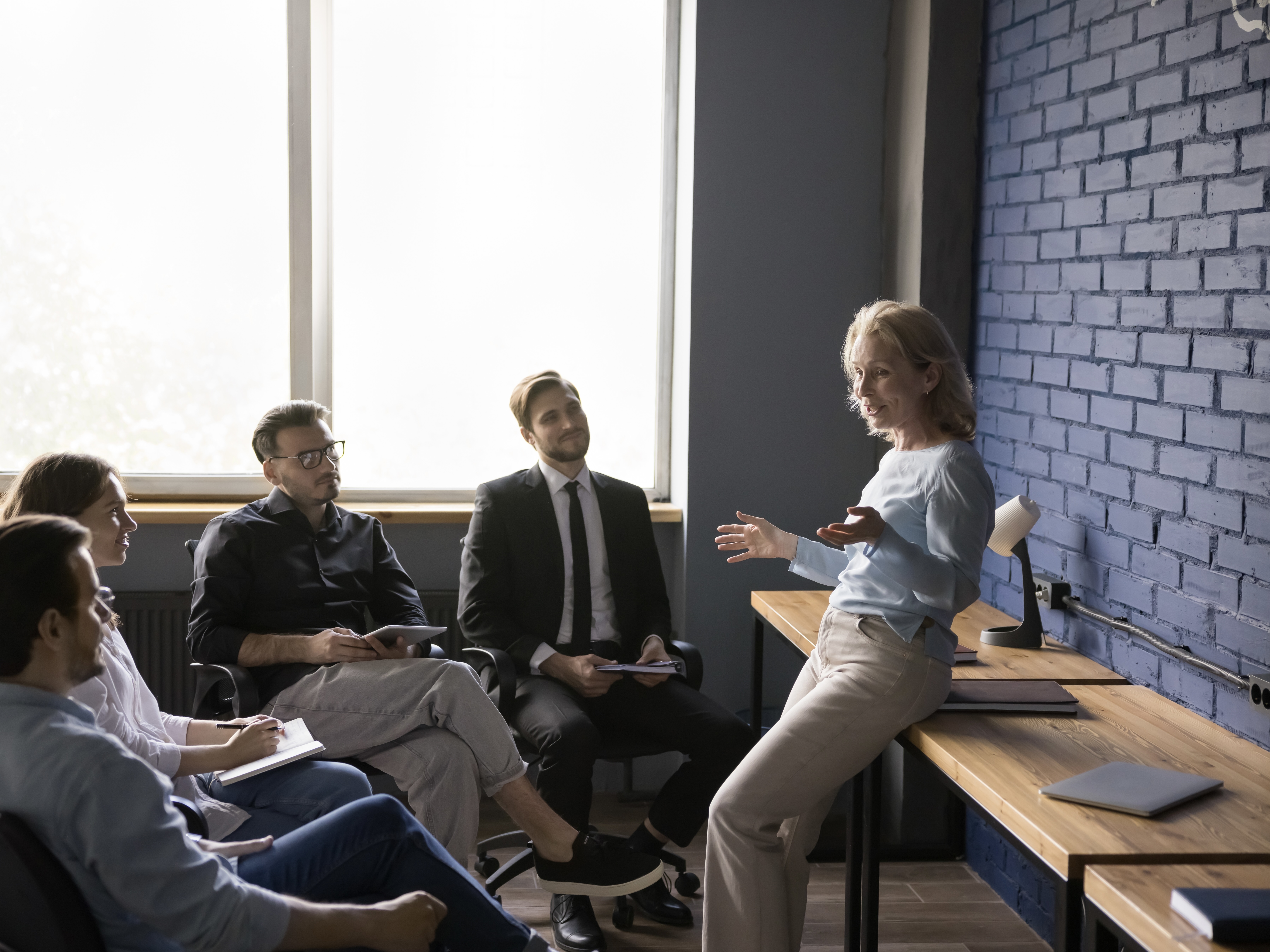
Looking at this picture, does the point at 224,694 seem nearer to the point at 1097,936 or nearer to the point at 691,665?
the point at 691,665

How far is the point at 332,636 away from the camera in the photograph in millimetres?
2756

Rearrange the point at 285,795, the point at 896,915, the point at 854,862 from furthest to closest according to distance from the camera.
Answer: the point at 896,915
the point at 854,862
the point at 285,795

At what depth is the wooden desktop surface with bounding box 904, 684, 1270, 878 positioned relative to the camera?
5.05 ft

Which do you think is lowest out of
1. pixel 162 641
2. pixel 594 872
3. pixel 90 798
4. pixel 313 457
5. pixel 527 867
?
pixel 527 867

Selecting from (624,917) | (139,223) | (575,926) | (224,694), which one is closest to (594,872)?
(575,926)

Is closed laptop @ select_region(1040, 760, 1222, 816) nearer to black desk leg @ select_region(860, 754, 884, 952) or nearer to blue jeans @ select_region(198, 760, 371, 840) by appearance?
black desk leg @ select_region(860, 754, 884, 952)

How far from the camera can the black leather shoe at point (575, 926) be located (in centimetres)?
269

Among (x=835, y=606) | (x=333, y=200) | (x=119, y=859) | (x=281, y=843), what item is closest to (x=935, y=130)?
(x=835, y=606)

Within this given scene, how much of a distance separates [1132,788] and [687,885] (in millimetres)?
1586

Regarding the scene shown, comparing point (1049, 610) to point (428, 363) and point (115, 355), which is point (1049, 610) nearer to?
point (428, 363)

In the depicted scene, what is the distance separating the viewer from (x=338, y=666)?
2.73 m

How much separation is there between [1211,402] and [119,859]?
2.14 metres

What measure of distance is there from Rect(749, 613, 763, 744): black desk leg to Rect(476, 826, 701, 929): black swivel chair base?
0.46 metres

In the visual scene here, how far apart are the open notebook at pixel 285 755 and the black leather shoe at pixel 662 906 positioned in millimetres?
998
